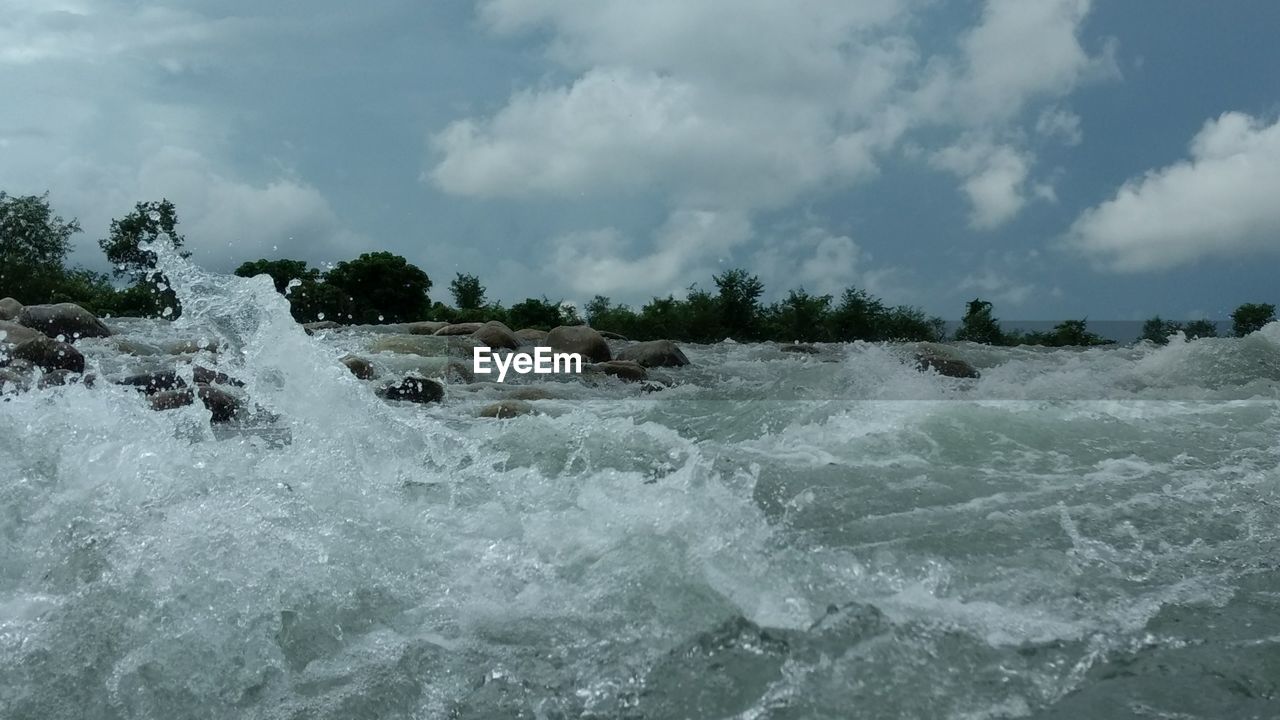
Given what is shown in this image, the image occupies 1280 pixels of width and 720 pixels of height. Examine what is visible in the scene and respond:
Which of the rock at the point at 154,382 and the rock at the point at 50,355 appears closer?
the rock at the point at 154,382

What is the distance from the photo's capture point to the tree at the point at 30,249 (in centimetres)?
2973

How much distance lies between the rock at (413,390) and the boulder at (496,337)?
3692 millimetres

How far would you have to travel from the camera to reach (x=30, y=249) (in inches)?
1238

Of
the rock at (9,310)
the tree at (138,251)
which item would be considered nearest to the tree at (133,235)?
the tree at (138,251)

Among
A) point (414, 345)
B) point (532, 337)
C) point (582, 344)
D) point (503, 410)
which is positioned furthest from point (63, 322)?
point (503, 410)

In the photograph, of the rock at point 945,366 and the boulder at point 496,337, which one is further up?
the boulder at point 496,337

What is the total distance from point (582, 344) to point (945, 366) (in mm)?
3929

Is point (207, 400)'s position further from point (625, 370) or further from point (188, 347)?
point (625, 370)

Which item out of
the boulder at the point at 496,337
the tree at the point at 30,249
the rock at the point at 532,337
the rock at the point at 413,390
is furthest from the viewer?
the tree at the point at 30,249

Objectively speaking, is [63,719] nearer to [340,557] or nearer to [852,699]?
[340,557]

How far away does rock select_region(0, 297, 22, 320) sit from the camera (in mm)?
11453

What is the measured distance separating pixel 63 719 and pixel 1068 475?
3815 mm

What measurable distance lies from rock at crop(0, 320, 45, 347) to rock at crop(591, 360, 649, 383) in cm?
503

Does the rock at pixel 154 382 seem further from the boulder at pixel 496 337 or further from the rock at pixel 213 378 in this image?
the boulder at pixel 496 337
